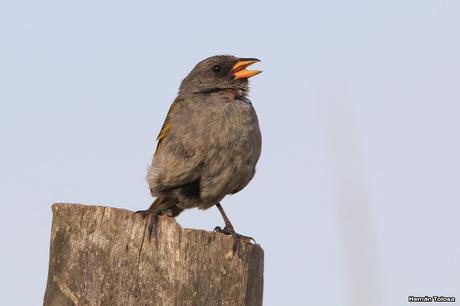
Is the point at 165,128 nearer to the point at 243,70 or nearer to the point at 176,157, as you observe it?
the point at 176,157

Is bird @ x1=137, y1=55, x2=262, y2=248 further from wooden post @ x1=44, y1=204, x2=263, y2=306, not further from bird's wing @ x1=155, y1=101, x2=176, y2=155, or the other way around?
wooden post @ x1=44, y1=204, x2=263, y2=306

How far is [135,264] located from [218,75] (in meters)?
3.39

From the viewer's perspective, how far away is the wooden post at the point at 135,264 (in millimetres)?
3645

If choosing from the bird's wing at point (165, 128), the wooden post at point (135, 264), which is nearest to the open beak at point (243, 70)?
the bird's wing at point (165, 128)

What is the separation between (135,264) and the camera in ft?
12.1

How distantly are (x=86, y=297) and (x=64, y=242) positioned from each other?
0.30m

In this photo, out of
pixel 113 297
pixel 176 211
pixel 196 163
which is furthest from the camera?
pixel 176 211

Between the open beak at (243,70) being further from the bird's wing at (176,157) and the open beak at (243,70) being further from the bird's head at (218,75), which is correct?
the bird's wing at (176,157)

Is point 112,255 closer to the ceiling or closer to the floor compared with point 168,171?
closer to the floor

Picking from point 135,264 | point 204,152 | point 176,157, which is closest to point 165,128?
point 176,157

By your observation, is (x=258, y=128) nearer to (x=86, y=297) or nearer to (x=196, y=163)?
(x=196, y=163)

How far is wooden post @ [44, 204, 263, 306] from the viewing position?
3645mm

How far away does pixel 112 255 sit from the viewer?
3703mm

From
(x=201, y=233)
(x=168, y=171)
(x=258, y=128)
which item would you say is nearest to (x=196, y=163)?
(x=168, y=171)
